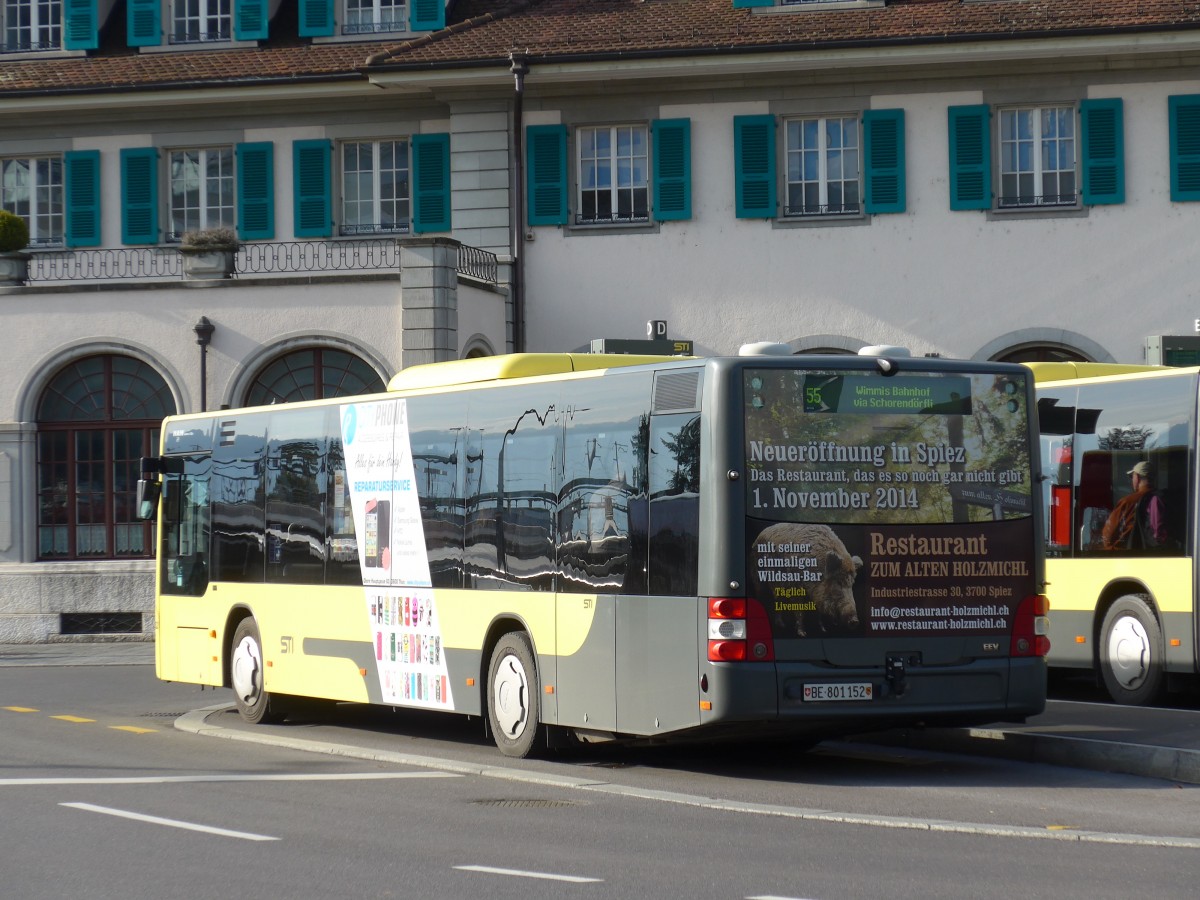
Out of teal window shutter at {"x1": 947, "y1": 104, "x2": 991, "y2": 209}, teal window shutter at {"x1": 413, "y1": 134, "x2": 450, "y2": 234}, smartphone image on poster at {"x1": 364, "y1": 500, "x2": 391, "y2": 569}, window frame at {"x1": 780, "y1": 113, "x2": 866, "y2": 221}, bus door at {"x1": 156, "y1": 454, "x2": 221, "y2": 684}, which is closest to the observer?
smartphone image on poster at {"x1": 364, "y1": 500, "x2": 391, "y2": 569}

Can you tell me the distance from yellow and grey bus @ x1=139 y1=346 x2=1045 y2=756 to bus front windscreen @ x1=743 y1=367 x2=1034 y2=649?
0.04 ft

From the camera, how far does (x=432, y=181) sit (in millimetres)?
29031

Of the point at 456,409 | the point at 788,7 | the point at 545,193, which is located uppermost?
the point at 788,7

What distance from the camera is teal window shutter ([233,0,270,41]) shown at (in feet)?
99.2

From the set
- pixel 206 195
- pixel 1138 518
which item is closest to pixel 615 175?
pixel 206 195

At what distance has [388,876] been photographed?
8.35 metres

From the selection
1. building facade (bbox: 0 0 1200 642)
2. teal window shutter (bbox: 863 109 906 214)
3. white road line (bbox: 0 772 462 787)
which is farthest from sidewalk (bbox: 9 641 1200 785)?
teal window shutter (bbox: 863 109 906 214)

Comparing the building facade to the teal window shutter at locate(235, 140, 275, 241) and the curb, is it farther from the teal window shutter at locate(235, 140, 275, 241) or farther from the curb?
the curb

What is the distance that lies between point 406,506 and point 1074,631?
627 cm

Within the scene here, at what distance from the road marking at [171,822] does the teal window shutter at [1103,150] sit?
19.4 m

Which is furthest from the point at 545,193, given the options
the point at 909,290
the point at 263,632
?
the point at 263,632

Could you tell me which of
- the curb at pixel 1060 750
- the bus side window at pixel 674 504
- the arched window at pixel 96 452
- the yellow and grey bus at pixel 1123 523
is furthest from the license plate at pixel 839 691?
the arched window at pixel 96 452

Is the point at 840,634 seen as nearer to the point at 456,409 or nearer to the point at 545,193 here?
the point at 456,409

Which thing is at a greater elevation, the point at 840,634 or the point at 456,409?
the point at 456,409
